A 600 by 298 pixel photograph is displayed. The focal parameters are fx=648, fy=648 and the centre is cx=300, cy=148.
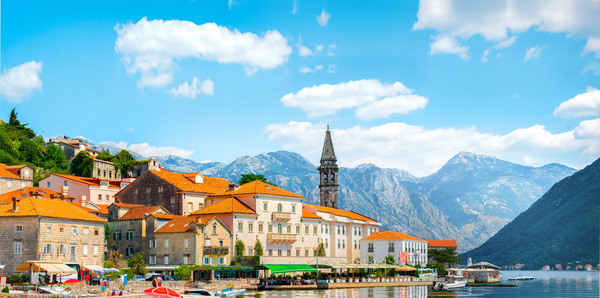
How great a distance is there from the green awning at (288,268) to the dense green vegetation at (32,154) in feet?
177

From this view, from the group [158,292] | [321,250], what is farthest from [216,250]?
[158,292]

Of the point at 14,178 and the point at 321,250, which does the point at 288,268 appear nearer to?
Answer: the point at 321,250

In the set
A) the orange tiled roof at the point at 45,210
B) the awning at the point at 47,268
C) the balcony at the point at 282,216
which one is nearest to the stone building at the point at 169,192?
the balcony at the point at 282,216

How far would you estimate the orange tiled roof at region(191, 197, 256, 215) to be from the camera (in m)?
92.1

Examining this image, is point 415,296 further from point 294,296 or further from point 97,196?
point 97,196

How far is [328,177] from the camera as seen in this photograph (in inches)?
6265

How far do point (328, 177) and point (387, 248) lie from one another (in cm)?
3886

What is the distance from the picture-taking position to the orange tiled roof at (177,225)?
85938 mm

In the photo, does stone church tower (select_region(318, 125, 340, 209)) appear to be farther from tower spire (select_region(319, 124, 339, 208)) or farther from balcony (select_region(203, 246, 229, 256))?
balcony (select_region(203, 246, 229, 256))

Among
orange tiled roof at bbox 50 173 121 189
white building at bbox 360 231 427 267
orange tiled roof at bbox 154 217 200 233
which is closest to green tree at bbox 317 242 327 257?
white building at bbox 360 231 427 267

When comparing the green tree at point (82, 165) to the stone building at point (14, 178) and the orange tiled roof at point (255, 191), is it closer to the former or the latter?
Result: the stone building at point (14, 178)

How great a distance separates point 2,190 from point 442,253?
343 feet

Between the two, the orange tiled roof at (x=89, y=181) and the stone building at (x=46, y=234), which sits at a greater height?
the orange tiled roof at (x=89, y=181)

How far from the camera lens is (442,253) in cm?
16262
